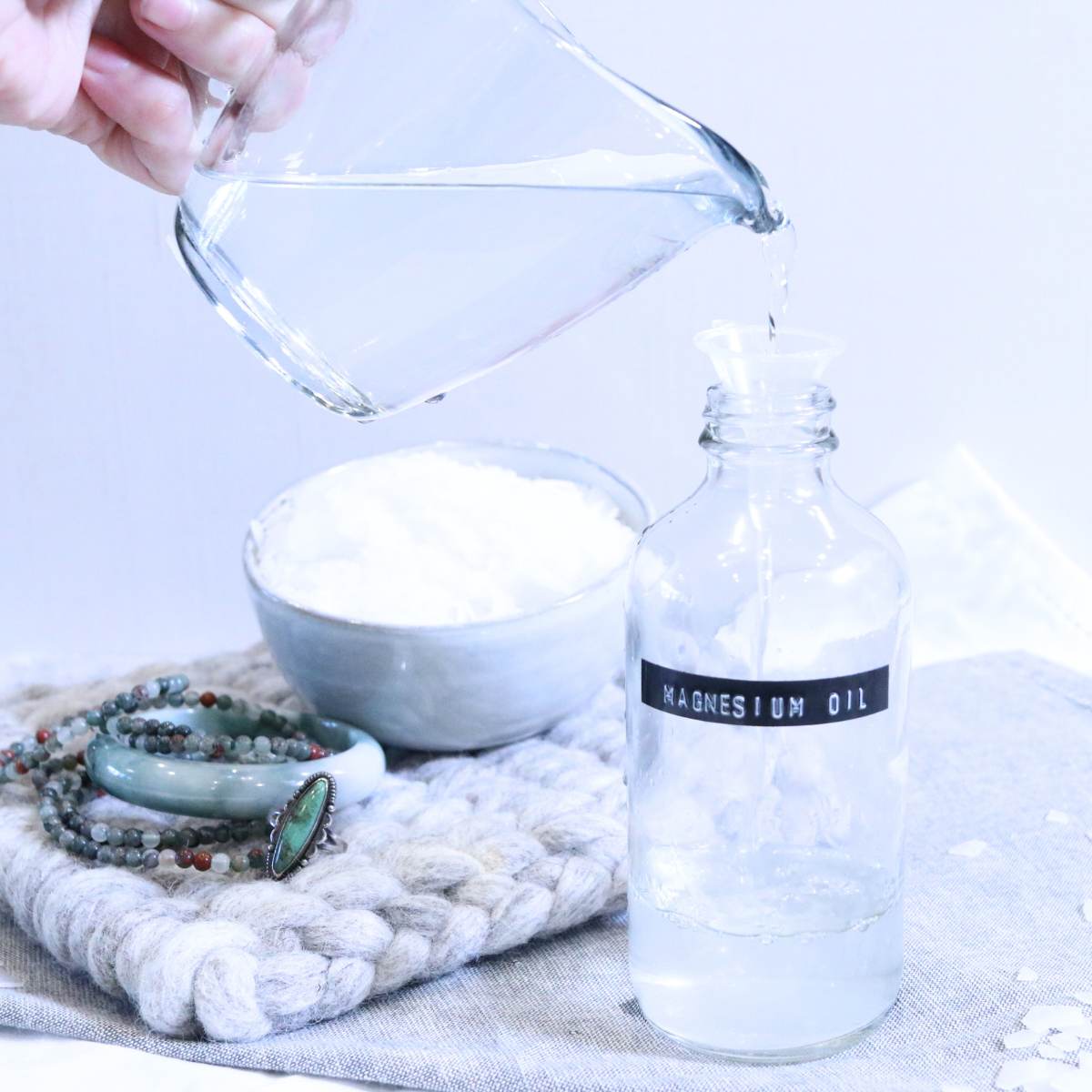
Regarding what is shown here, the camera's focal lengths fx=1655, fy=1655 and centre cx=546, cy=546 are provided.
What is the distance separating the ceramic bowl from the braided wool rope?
0.12 ft

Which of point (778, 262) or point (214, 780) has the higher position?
point (778, 262)

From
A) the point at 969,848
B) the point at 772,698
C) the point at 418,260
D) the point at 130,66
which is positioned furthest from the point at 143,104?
the point at 969,848

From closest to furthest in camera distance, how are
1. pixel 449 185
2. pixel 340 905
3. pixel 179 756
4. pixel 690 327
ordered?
pixel 449 185 → pixel 340 905 → pixel 179 756 → pixel 690 327

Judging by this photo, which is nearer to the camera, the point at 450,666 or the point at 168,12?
the point at 168,12

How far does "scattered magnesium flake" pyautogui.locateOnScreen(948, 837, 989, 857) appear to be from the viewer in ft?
2.14

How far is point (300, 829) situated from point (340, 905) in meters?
0.04

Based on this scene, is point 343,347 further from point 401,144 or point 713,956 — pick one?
point 713,956

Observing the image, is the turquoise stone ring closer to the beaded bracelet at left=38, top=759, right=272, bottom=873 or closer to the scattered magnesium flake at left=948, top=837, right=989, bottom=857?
the beaded bracelet at left=38, top=759, right=272, bottom=873

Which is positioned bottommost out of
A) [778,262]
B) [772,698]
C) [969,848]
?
[969,848]

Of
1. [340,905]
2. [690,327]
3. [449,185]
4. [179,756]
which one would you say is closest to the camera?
[449,185]

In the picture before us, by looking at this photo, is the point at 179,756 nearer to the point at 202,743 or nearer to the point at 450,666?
the point at 202,743

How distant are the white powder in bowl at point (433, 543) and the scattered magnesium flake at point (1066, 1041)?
26cm

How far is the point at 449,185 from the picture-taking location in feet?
1.50

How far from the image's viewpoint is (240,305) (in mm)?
503
